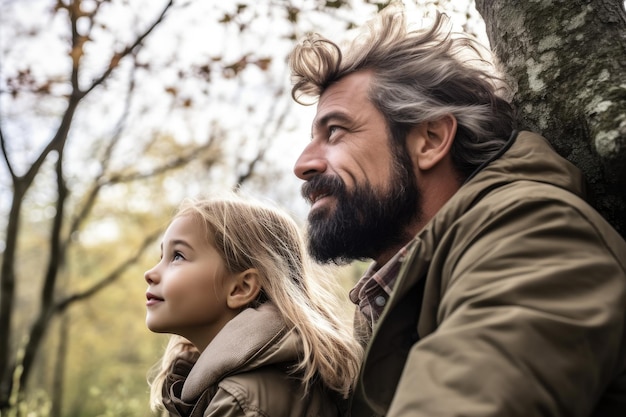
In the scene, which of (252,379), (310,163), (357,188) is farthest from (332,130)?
(252,379)

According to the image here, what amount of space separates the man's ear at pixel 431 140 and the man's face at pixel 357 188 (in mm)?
45

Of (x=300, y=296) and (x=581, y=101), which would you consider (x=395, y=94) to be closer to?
(x=581, y=101)

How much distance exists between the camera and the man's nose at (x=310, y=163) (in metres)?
2.39

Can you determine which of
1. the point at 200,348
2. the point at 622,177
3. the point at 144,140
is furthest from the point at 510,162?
the point at 144,140

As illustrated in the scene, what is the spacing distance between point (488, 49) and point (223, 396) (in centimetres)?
166

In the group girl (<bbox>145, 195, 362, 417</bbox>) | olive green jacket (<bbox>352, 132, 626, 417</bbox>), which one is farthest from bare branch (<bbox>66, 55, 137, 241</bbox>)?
olive green jacket (<bbox>352, 132, 626, 417</bbox>)

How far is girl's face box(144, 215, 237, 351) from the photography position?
270 cm

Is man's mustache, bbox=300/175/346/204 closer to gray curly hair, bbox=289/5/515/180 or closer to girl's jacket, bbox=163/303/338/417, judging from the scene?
gray curly hair, bbox=289/5/515/180

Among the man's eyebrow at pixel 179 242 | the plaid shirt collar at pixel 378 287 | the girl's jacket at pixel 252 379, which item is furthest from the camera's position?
the man's eyebrow at pixel 179 242

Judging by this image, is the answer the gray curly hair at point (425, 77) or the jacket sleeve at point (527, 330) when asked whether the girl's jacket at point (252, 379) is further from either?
the jacket sleeve at point (527, 330)

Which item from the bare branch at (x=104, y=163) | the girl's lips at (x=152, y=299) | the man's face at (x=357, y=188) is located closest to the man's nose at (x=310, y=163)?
the man's face at (x=357, y=188)

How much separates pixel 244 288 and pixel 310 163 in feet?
2.34

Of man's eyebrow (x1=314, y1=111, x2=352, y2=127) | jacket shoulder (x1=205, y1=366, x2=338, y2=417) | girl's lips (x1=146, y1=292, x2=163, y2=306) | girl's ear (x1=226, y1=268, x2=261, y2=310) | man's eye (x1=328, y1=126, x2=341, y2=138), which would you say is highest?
man's eyebrow (x1=314, y1=111, x2=352, y2=127)

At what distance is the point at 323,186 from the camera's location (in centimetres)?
235
